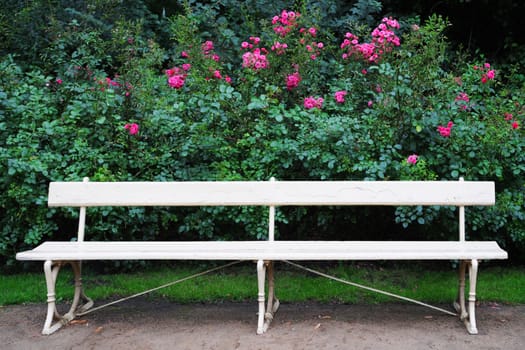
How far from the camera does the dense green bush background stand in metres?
4.77

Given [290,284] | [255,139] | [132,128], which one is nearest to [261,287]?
[290,284]

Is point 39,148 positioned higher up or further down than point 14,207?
higher up

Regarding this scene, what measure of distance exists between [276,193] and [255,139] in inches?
37.0

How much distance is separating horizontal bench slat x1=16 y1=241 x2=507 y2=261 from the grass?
63cm

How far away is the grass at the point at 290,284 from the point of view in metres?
4.55

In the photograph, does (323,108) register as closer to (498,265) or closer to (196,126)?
(196,126)

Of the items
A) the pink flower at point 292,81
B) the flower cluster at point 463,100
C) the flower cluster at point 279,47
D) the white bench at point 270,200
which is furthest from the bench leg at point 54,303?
the flower cluster at point 463,100

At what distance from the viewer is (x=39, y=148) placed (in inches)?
199

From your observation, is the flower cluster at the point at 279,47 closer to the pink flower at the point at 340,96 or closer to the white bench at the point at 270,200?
the pink flower at the point at 340,96

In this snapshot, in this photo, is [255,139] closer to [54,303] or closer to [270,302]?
[270,302]

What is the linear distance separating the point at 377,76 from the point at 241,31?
6.87ft

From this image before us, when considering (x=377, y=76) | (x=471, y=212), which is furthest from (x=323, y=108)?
(x=471, y=212)

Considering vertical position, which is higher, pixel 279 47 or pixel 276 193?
pixel 279 47

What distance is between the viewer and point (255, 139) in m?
4.99
